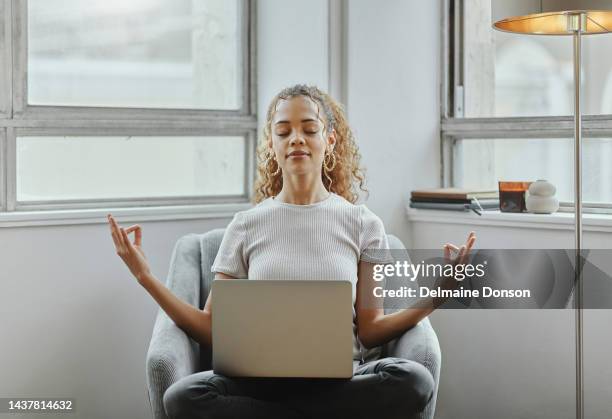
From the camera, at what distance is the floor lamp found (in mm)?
2290

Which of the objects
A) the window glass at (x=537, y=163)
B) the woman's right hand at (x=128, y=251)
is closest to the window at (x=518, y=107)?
the window glass at (x=537, y=163)

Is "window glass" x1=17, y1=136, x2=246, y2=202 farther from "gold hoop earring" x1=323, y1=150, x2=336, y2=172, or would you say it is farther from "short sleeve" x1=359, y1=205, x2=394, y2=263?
"short sleeve" x1=359, y1=205, x2=394, y2=263

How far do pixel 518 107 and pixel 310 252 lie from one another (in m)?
1.18

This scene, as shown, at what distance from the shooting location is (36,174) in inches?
111

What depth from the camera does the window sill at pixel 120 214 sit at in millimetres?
2676

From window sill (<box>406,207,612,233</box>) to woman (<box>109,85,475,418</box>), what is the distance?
58 centimetres

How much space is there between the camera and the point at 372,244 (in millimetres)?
2389

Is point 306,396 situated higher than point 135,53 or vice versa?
point 135,53

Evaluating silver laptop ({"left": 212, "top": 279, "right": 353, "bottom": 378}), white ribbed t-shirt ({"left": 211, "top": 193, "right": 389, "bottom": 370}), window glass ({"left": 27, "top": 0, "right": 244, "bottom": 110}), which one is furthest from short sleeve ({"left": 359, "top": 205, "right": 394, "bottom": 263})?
window glass ({"left": 27, "top": 0, "right": 244, "bottom": 110})

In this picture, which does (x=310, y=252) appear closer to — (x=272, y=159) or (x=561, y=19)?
(x=272, y=159)

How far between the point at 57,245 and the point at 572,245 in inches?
65.4

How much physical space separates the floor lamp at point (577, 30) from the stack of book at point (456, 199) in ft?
1.96

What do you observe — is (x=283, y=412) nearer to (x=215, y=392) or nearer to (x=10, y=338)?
(x=215, y=392)

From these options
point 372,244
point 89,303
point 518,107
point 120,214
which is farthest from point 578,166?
point 89,303
